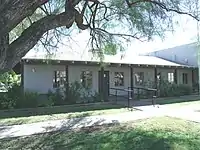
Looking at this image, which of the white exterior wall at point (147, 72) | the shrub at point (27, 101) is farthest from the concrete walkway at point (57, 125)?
the white exterior wall at point (147, 72)

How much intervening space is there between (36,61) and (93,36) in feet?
19.7

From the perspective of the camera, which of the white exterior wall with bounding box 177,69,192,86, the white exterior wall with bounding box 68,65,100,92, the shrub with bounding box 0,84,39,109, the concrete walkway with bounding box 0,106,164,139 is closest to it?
the concrete walkway with bounding box 0,106,164,139

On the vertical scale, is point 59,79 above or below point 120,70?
below

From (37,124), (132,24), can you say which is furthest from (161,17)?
(37,124)

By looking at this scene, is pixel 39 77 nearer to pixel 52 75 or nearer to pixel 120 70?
pixel 52 75

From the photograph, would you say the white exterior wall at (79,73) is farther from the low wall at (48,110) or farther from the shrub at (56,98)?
the low wall at (48,110)

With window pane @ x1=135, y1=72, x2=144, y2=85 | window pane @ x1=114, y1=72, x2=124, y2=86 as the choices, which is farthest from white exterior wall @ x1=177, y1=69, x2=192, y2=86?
window pane @ x1=114, y1=72, x2=124, y2=86

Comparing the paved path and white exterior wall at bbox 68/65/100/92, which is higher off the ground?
white exterior wall at bbox 68/65/100/92

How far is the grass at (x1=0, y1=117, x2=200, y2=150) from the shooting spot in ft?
27.5

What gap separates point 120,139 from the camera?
912 centimetres

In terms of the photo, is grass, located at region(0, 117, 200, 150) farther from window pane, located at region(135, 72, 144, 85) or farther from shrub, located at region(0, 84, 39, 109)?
window pane, located at region(135, 72, 144, 85)

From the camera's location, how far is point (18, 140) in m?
9.54

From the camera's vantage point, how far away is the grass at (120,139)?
8392mm

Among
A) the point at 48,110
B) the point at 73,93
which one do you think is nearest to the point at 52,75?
the point at 73,93
